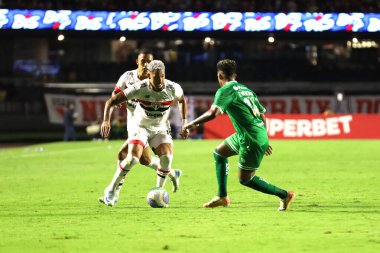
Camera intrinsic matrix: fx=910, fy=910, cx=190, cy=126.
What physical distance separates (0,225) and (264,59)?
127ft

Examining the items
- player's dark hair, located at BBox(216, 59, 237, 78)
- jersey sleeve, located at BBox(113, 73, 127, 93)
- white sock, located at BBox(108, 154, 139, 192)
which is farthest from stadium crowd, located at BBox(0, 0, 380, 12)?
player's dark hair, located at BBox(216, 59, 237, 78)

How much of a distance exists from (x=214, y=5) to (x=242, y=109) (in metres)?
33.9

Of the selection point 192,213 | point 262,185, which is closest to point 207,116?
point 262,185

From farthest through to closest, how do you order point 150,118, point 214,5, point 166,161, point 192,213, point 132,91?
point 214,5, point 166,161, point 150,118, point 132,91, point 192,213

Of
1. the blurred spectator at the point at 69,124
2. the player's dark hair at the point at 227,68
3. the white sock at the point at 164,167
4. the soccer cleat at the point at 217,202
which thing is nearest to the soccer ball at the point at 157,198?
the white sock at the point at 164,167

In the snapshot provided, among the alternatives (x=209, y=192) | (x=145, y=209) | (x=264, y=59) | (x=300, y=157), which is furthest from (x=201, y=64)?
(x=145, y=209)

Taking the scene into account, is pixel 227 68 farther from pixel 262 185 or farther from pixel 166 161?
pixel 166 161

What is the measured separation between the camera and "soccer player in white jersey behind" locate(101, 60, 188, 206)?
12867 millimetres

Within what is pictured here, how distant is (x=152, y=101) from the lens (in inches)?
515

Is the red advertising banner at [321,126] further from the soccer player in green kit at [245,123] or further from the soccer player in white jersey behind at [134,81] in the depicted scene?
the soccer player in green kit at [245,123]

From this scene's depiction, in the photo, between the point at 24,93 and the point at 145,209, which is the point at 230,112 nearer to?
the point at 145,209

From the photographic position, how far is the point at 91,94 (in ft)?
147

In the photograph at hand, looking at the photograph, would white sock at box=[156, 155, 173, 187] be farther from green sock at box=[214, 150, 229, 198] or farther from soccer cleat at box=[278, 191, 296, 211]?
soccer cleat at box=[278, 191, 296, 211]

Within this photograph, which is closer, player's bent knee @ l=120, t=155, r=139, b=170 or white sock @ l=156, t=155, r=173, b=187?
player's bent knee @ l=120, t=155, r=139, b=170
